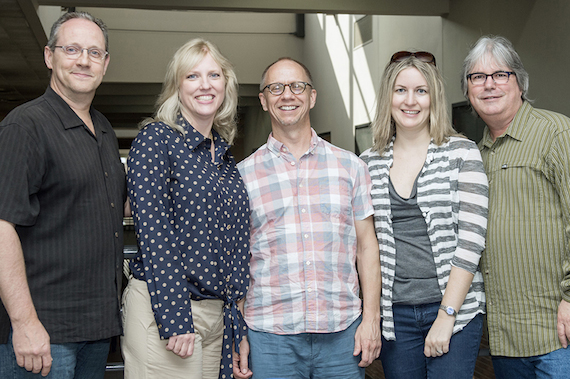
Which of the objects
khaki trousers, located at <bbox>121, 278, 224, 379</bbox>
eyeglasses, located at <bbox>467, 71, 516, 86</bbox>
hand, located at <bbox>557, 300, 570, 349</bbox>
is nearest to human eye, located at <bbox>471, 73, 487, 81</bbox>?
eyeglasses, located at <bbox>467, 71, 516, 86</bbox>

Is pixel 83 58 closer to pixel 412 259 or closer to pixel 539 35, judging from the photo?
pixel 412 259

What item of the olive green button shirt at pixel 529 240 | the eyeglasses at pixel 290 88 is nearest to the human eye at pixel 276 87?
the eyeglasses at pixel 290 88

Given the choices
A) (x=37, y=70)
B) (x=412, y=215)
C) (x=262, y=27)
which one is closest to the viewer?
(x=412, y=215)

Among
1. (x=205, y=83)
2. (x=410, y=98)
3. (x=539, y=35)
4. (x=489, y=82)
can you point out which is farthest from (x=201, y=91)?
(x=539, y=35)

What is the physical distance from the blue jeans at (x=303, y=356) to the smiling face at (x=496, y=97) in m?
1.08

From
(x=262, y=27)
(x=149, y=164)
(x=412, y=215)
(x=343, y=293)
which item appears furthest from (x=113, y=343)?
(x=262, y=27)

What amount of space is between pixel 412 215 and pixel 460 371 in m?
0.63

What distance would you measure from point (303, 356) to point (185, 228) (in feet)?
2.39

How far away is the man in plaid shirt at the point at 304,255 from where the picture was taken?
2.19 m

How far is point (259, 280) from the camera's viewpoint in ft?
7.34

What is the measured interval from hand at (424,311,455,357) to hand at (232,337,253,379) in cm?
72

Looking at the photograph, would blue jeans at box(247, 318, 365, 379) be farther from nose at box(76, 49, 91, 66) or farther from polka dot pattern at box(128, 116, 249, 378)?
nose at box(76, 49, 91, 66)

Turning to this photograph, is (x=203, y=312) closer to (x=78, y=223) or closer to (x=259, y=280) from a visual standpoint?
(x=259, y=280)

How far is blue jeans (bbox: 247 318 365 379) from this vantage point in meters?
2.17
